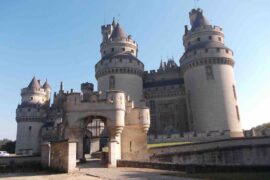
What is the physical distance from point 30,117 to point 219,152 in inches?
1694

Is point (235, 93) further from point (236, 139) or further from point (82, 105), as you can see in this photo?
point (82, 105)

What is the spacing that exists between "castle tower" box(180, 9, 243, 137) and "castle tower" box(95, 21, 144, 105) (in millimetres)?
7775

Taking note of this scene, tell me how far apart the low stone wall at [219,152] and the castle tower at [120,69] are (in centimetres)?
1641

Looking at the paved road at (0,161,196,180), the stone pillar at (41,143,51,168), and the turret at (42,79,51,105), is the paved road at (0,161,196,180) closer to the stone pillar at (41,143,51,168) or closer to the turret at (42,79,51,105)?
the stone pillar at (41,143,51,168)

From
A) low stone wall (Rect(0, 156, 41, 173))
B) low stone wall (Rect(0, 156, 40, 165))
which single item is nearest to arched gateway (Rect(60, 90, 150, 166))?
low stone wall (Rect(0, 156, 40, 165))

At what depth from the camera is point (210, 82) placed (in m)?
37.1

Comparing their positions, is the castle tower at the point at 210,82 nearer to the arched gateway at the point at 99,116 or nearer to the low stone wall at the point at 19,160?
the arched gateway at the point at 99,116

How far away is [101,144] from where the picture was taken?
108 ft

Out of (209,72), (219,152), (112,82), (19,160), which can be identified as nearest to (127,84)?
(112,82)

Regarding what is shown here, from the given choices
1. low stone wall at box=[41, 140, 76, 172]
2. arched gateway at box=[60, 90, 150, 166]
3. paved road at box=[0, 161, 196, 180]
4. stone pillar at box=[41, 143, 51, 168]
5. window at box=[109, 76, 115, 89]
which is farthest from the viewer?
window at box=[109, 76, 115, 89]

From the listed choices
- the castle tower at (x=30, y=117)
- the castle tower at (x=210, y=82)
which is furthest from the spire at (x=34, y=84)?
the castle tower at (x=210, y=82)

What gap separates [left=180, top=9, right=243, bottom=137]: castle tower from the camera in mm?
35344

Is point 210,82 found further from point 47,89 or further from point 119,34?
point 47,89

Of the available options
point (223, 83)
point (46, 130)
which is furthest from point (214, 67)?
point (46, 130)
